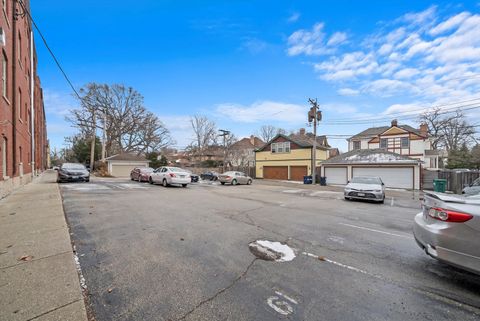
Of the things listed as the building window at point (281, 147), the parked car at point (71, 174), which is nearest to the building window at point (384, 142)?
the building window at point (281, 147)

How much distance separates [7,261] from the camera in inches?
131

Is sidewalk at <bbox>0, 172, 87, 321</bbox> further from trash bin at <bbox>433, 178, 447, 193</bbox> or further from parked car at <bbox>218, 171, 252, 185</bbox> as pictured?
trash bin at <bbox>433, 178, 447, 193</bbox>

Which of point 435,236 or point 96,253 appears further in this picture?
point 96,253

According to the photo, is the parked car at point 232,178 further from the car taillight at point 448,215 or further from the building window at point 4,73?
the car taillight at point 448,215

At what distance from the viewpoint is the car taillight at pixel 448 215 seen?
3.05 m

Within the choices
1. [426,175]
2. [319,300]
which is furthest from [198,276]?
[426,175]

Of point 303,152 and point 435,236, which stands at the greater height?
point 303,152

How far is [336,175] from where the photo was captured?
2527 centimetres

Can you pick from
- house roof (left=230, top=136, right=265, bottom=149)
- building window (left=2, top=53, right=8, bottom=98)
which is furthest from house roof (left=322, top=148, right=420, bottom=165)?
house roof (left=230, top=136, right=265, bottom=149)

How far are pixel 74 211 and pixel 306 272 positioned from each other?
22.8ft

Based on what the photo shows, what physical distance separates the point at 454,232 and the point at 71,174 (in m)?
19.9

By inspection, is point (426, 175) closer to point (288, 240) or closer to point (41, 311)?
point (288, 240)

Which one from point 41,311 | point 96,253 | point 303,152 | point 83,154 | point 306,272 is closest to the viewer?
point 41,311

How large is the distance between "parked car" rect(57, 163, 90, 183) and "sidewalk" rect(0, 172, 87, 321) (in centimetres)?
1261
